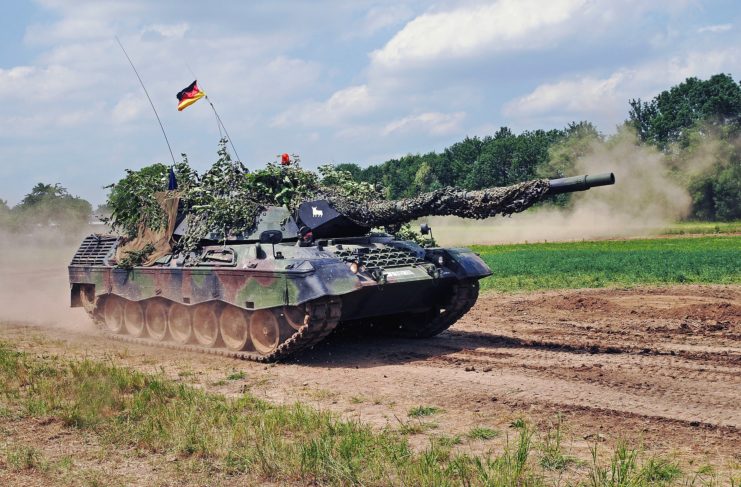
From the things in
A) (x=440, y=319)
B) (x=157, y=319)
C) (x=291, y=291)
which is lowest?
(x=440, y=319)

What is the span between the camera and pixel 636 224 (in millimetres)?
56562

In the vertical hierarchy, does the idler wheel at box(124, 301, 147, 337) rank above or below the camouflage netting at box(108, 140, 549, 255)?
below

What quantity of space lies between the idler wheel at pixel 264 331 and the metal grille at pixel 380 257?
60.9 inches

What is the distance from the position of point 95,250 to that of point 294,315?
724 cm

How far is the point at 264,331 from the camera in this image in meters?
13.5

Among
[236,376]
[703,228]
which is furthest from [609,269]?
[703,228]

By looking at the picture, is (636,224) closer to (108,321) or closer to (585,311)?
(585,311)

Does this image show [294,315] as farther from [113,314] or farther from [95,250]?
[95,250]

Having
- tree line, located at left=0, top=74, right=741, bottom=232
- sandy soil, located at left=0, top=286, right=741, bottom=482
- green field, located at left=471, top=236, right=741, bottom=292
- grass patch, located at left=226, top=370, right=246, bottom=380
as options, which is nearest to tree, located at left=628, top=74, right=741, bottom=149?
tree line, located at left=0, top=74, right=741, bottom=232

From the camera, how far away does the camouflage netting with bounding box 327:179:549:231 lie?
11352 mm

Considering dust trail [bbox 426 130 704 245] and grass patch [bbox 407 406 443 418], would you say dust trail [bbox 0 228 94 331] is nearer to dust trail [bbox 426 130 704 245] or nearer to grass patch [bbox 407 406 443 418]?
grass patch [bbox 407 406 443 418]

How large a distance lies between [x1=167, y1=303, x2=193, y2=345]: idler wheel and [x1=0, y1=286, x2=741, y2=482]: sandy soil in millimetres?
713

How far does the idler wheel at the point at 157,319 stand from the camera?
51.7 feet

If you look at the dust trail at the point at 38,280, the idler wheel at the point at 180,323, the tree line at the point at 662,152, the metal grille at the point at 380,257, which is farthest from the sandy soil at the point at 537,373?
the tree line at the point at 662,152
